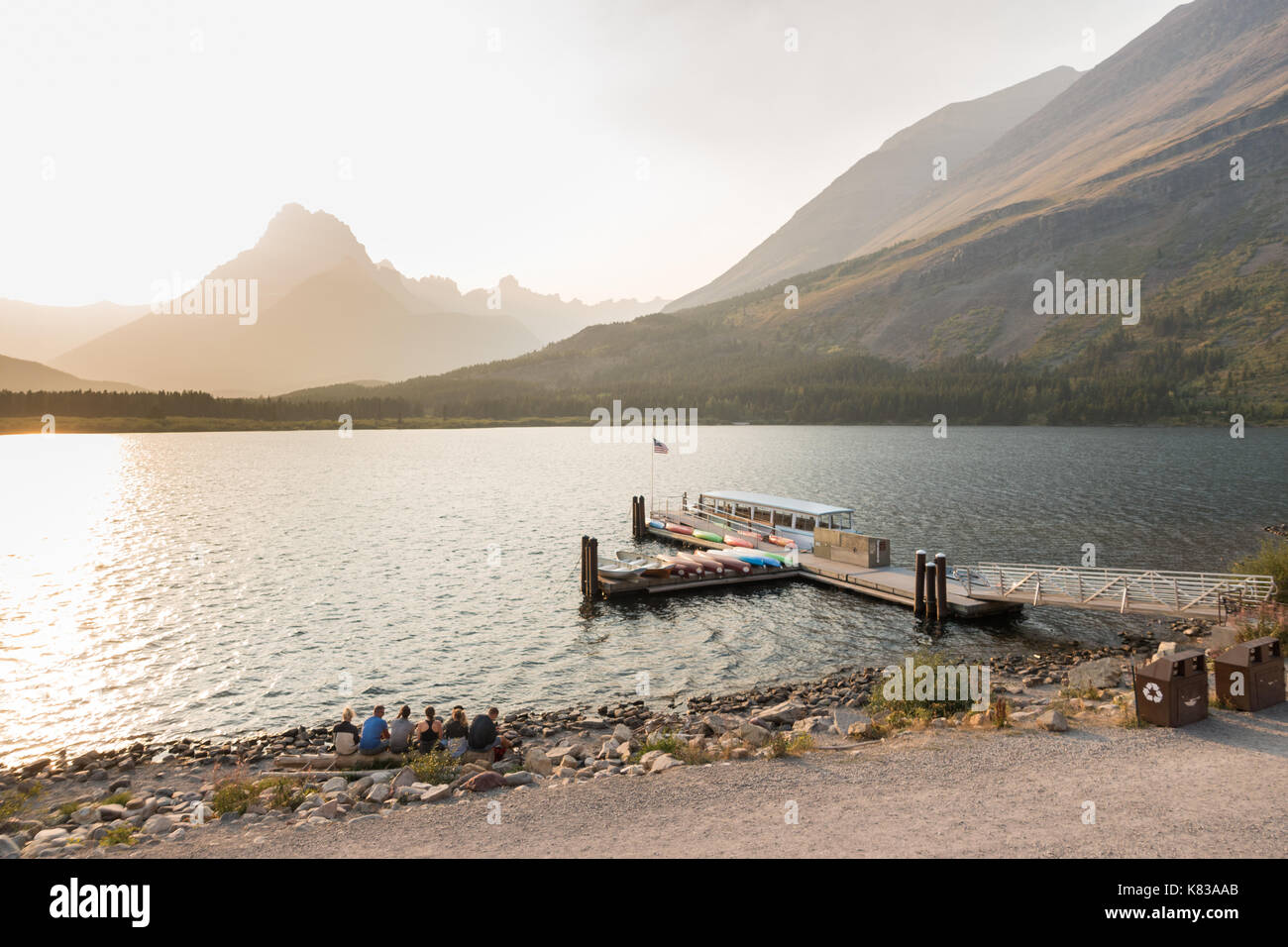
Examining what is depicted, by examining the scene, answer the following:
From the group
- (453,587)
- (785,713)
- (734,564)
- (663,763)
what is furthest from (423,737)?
(734,564)

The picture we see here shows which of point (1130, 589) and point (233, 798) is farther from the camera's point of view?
point (1130, 589)

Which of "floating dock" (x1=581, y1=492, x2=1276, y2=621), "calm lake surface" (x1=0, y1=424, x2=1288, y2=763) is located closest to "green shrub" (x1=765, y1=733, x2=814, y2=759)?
"calm lake surface" (x1=0, y1=424, x2=1288, y2=763)

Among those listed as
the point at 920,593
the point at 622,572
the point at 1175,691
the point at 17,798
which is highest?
the point at 1175,691

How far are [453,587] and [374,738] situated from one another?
86.0 feet

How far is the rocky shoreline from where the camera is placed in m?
18.4

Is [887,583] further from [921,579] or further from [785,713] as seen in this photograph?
[785,713]

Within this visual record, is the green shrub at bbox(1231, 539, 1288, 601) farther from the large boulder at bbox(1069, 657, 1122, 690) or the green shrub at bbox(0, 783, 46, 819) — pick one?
the green shrub at bbox(0, 783, 46, 819)

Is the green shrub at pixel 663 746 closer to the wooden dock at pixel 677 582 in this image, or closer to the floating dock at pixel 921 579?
the floating dock at pixel 921 579

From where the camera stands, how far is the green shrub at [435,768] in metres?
20.0

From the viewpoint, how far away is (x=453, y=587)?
4806 centimetres
